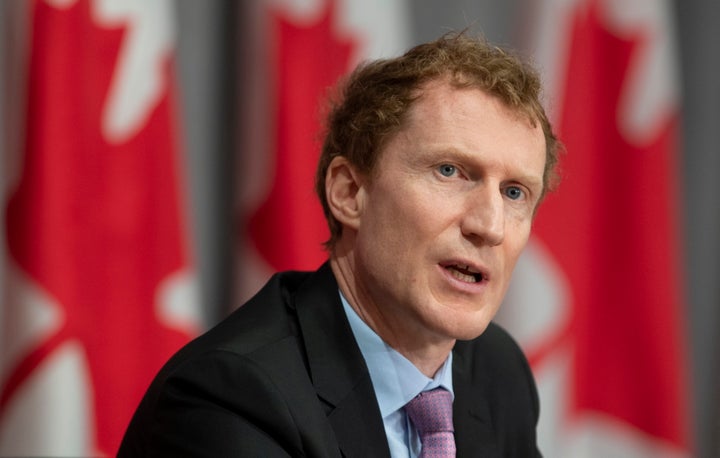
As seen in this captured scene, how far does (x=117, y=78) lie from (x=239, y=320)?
101cm

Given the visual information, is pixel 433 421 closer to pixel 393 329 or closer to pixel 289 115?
pixel 393 329

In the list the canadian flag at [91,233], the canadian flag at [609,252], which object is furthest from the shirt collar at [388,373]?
the canadian flag at [609,252]

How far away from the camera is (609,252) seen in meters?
2.97

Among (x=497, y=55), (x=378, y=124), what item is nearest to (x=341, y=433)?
(x=378, y=124)

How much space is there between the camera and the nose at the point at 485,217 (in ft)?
5.14

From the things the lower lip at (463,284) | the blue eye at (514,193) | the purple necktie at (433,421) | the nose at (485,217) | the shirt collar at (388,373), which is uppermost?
the blue eye at (514,193)

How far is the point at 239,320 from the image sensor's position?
5.31ft

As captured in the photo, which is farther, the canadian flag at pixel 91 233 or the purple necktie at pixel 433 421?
the canadian flag at pixel 91 233

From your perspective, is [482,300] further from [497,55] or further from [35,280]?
[35,280]

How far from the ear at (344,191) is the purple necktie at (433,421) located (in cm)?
31

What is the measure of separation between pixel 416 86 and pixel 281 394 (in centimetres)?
56

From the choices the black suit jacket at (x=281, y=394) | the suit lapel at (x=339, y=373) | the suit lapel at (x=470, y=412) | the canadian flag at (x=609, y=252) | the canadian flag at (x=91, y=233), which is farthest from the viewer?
the canadian flag at (x=609, y=252)

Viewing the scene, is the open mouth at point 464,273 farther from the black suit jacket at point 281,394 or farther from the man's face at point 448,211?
the black suit jacket at point 281,394

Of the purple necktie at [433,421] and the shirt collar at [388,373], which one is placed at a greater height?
the shirt collar at [388,373]
